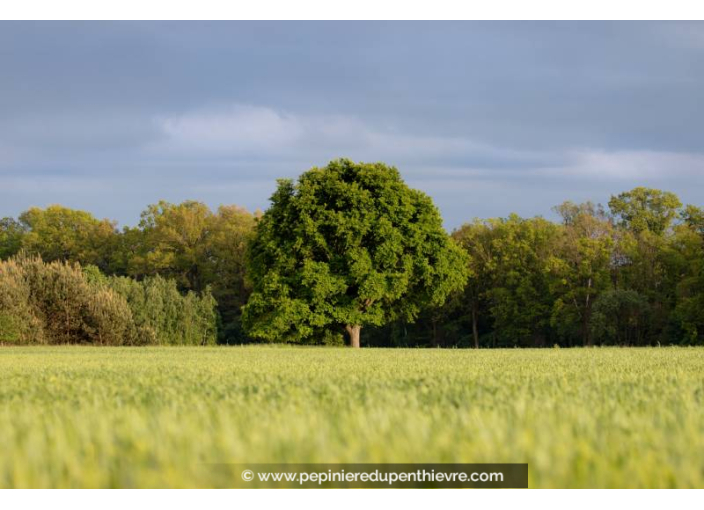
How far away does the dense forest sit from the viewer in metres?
47.2

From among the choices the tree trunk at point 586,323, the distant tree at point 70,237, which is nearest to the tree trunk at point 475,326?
the tree trunk at point 586,323

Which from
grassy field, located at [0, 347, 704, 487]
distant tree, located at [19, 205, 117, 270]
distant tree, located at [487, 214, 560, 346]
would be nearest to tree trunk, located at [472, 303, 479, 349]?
distant tree, located at [487, 214, 560, 346]

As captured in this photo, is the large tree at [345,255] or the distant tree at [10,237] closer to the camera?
the large tree at [345,255]

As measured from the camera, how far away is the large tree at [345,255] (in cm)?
4556

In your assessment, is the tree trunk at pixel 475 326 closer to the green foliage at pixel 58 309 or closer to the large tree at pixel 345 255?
the large tree at pixel 345 255

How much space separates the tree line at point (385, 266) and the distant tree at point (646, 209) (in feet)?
0.42

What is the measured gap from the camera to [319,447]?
4.06 m

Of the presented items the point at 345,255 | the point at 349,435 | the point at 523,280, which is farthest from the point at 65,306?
the point at 349,435

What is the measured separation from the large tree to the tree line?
0.11m

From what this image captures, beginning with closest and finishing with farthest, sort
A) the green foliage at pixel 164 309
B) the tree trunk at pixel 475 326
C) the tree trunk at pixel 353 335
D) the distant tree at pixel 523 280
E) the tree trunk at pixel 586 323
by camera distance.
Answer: the tree trunk at pixel 353 335
the green foliage at pixel 164 309
the tree trunk at pixel 586 323
the distant tree at pixel 523 280
the tree trunk at pixel 475 326

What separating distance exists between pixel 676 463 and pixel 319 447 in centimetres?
169

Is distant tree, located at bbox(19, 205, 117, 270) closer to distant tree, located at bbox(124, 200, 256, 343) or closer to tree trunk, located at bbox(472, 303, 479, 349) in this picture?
distant tree, located at bbox(124, 200, 256, 343)

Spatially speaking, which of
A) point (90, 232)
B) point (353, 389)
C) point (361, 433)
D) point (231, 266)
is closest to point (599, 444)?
point (361, 433)

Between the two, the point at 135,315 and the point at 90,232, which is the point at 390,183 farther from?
the point at 90,232
